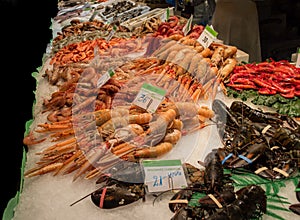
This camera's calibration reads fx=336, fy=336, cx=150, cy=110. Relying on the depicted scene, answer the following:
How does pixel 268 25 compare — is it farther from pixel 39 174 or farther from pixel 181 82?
pixel 39 174

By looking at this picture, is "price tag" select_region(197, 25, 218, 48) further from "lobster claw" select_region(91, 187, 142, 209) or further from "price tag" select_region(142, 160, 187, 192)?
"lobster claw" select_region(91, 187, 142, 209)

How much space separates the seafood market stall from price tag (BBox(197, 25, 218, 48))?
1 cm

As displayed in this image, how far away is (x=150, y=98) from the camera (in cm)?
240

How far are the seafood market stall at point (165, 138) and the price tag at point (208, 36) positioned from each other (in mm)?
13

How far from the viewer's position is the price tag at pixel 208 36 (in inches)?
139

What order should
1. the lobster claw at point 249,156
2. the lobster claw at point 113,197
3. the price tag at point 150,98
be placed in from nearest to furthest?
the lobster claw at point 113,197
the lobster claw at point 249,156
the price tag at point 150,98

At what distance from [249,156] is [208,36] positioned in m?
1.84

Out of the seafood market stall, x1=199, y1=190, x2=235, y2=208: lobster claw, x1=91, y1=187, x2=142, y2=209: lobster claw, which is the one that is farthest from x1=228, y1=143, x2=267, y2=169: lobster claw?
x1=91, y1=187, x2=142, y2=209: lobster claw

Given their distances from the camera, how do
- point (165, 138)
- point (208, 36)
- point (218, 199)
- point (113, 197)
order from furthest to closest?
point (208, 36) < point (165, 138) < point (113, 197) < point (218, 199)

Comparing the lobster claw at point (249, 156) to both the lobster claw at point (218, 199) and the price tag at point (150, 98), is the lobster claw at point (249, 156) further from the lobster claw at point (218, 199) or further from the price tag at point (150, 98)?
the price tag at point (150, 98)

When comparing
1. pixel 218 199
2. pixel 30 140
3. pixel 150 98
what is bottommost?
pixel 30 140

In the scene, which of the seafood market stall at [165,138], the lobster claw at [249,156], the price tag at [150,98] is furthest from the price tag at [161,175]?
the price tag at [150,98]

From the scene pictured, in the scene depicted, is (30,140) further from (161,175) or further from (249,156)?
(249,156)

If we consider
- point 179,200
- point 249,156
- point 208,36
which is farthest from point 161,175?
point 208,36
